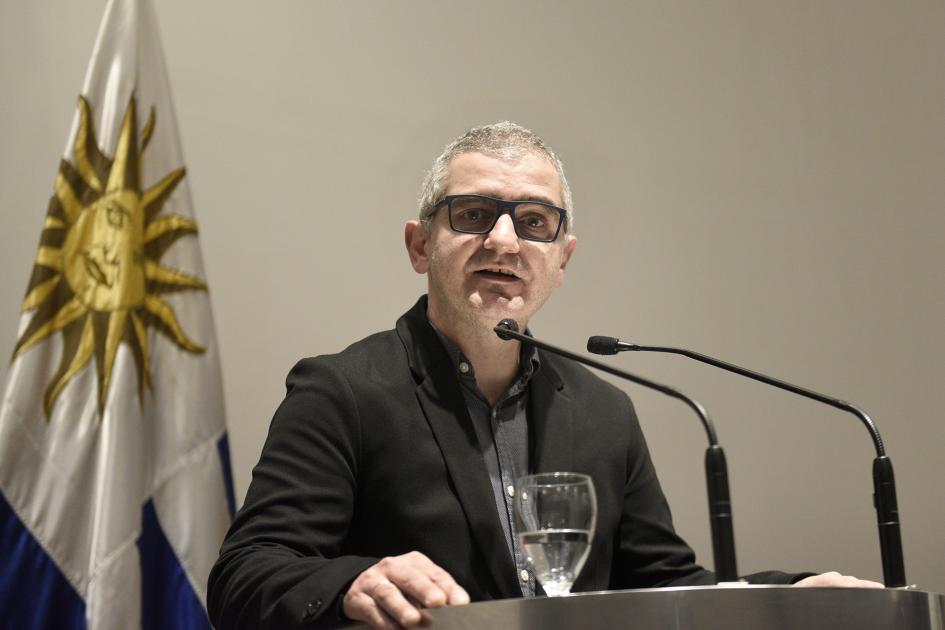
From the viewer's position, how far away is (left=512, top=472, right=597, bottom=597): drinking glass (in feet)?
4.70

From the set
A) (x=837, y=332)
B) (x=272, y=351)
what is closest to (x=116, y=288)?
(x=272, y=351)

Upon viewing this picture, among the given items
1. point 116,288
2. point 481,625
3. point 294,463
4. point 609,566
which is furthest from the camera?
point 116,288

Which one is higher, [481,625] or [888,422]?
[481,625]

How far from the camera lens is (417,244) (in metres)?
2.42

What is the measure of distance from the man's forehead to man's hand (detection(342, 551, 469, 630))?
106 centimetres

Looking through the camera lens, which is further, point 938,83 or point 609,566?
point 938,83

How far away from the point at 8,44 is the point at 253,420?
1388 mm

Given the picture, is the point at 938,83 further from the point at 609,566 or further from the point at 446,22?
the point at 609,566

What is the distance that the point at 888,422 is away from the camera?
3.48 m

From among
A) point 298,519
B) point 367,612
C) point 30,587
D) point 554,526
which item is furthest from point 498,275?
point 30,587

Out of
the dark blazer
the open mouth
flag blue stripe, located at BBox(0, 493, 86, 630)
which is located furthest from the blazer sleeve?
flag blue stripe, located at BBox(0, 493, 86, 630)

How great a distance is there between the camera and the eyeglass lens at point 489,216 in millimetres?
2252

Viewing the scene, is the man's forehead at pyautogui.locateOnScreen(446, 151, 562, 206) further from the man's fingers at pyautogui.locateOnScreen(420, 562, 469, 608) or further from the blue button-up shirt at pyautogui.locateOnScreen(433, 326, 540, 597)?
the man's fingers at pyautogui.locateOnScreen(420, 562, 469, 608)

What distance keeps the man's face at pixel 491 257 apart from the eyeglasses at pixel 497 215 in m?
0.01
